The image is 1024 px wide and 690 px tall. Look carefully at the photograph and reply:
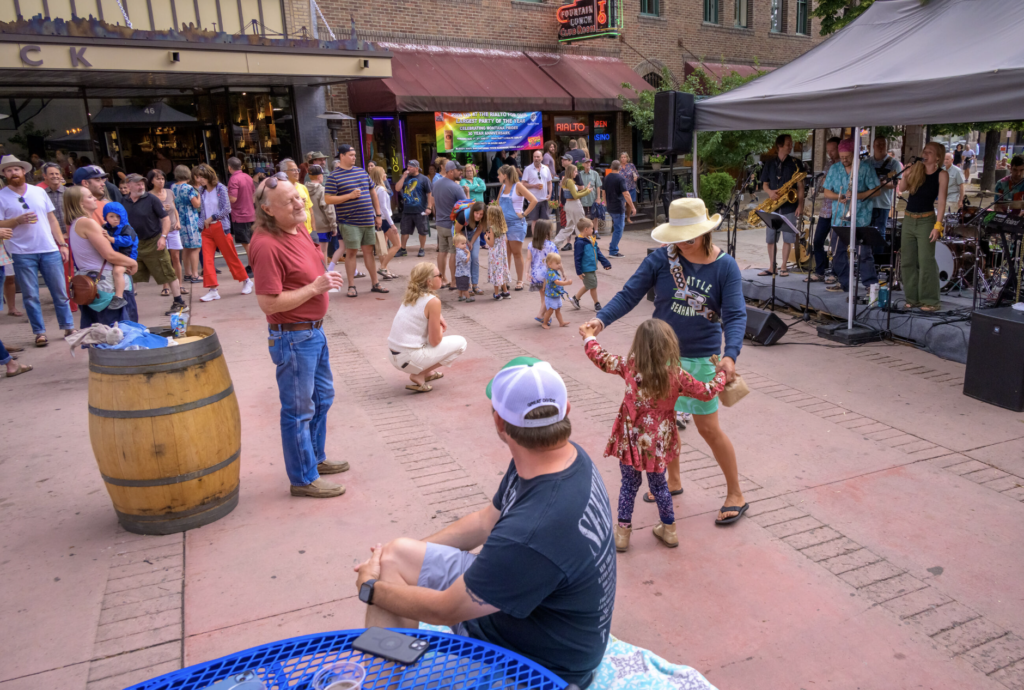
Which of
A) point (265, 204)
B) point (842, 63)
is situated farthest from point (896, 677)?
point (842, 63)

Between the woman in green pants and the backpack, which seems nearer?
the woman in green pants

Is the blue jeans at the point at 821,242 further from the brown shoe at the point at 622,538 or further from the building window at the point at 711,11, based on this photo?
the building window at the point at 711,11

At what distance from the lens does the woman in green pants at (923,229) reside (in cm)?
810

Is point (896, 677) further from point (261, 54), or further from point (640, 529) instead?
point (261, 54)

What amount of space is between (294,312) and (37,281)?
218 inches

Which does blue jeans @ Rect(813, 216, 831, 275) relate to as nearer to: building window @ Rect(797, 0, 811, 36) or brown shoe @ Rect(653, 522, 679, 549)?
brown shoe @ Rect(653, 522, 679, 549)

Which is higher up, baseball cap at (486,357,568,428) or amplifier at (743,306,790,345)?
baseball cap at (486,357,568,428)

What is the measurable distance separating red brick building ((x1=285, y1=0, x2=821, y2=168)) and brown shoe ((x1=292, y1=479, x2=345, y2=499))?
12.2 metres

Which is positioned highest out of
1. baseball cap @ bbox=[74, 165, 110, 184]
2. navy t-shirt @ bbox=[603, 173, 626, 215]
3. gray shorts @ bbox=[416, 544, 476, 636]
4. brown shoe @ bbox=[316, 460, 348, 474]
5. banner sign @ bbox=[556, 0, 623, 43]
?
banner sign @ bbox=[556, 0, 623, 43]

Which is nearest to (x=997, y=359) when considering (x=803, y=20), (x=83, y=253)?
(x=83, y=253)

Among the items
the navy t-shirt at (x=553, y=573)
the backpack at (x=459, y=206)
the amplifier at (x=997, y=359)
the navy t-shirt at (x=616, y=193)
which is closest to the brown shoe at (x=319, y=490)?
the navy t-shirt at (x=553, y=573)

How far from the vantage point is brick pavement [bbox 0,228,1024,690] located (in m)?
3.26

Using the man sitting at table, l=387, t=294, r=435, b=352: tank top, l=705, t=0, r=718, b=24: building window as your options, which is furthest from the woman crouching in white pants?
l=705, t=0, r=718, b=24: building window

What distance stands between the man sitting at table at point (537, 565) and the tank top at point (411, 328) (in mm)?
4214
